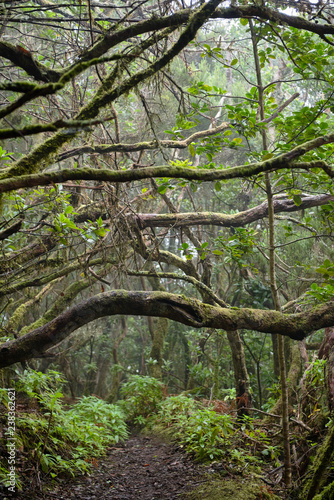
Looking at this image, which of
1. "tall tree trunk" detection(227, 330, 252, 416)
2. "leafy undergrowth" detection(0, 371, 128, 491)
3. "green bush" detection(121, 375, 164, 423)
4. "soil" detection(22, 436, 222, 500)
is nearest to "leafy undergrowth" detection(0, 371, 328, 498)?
"leafy undergrowth" detection(0, 371, 128, 491)

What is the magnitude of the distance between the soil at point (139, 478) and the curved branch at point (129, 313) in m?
1.21

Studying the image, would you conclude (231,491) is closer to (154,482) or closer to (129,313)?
(154,482)

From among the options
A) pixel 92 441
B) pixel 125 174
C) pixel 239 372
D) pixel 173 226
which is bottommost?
pixel 92 441

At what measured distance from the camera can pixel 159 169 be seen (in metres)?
2.12

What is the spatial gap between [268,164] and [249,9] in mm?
1676

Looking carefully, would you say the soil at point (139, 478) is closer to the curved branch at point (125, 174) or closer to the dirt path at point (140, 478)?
the dirt path at point (140, 478)

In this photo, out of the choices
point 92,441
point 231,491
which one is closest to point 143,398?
point 92,441

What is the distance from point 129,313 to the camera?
2916 millimetres

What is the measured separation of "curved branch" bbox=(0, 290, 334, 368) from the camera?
2.87m

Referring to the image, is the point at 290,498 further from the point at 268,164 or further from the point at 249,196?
the point at 249,196

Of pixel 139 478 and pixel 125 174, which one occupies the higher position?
pixel 125 174

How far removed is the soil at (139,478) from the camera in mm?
3570

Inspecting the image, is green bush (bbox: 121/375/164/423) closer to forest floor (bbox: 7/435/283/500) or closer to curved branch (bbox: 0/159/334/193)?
forest floor (bbox: 7/435/283/500)

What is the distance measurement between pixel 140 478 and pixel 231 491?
1.64m
